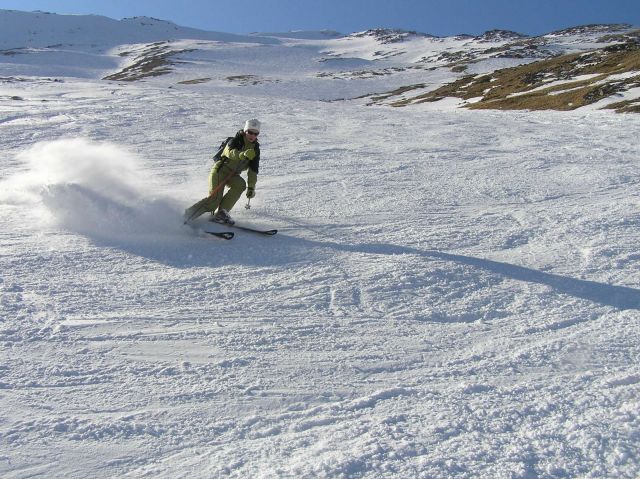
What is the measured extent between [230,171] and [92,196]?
191cm

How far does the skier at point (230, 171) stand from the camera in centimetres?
670

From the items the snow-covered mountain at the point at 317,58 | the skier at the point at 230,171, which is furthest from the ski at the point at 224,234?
the snow-covered mountain at the point at 317,58

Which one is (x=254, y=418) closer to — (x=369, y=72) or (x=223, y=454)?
(x=223, y=454)

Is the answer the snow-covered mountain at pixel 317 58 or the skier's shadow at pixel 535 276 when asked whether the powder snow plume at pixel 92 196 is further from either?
the snow-covered mountain at pixel 317 58

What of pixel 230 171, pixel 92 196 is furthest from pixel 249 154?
pixel 92 196

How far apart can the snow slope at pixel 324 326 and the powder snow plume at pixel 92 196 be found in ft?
0.13

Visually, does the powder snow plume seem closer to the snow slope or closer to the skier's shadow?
the snow slope

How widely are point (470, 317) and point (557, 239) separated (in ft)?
8.41

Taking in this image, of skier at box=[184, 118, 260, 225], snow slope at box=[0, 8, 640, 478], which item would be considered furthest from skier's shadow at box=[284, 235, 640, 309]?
skier at box=[184, 118, 260, 225]

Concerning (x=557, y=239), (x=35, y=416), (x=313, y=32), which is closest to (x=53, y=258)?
(x=35, y=416)

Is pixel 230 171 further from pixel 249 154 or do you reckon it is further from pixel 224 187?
pixel 249 154

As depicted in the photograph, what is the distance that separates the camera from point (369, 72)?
7644 centimetres

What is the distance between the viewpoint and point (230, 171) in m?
6.80

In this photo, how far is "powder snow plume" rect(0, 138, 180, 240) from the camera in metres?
6.57
